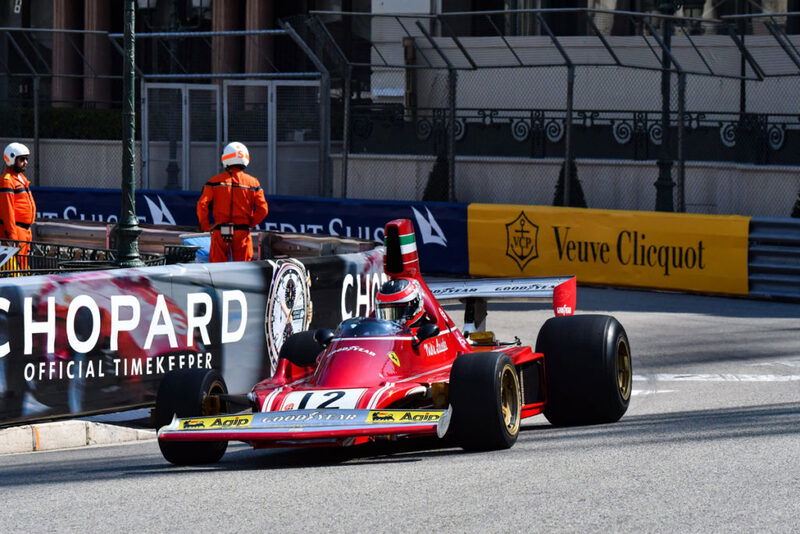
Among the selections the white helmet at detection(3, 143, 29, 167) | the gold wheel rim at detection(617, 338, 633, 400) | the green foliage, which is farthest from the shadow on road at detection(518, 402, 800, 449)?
Result: the green foliage

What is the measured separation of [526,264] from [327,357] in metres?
10.6

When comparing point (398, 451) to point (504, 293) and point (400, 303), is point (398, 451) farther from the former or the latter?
point (504, 293)

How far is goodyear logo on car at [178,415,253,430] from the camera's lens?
7551 millimetres

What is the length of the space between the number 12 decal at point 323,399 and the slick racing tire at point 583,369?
1589 millimetres

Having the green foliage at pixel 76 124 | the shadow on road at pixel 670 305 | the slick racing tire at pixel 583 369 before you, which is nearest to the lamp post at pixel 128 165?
the shadow on road at pixel 670 305

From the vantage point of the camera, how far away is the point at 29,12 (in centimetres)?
4056

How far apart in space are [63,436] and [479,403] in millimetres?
3378

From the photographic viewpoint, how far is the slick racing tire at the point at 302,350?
919 centimetres

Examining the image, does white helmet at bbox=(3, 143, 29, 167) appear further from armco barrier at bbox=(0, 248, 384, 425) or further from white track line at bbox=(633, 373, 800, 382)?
white track line at bbox=(633, 373, 800, 382)

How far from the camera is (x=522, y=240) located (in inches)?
746

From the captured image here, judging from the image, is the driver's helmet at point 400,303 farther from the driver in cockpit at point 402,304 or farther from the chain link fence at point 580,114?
the chain link fence at point 580,114

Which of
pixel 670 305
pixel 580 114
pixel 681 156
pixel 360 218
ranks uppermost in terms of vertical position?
pixel 580 114

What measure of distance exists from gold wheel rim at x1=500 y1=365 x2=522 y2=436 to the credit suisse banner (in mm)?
11359

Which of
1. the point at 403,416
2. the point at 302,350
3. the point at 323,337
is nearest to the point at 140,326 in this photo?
the point at 302,350
